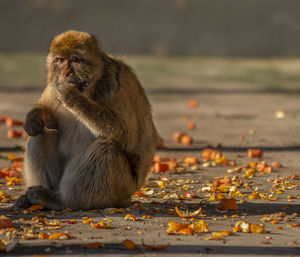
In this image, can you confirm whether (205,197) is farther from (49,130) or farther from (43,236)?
(43,236)

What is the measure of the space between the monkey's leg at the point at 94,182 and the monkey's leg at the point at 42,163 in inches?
8.8

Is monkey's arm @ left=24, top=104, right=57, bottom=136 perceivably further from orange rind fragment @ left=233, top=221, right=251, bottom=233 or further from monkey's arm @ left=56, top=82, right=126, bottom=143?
orange rind fragment @ left=233, top=221, right=251, bottom=233

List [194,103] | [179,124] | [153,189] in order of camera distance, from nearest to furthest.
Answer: [153,189]
[179,124]
[194,103]

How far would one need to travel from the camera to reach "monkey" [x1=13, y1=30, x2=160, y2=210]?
536 cm

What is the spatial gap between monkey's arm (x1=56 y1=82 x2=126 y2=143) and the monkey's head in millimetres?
121

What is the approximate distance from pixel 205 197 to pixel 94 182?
1.16 m

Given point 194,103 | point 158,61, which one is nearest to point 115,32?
point 158,61

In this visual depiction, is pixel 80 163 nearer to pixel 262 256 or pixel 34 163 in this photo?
pixel 34 163

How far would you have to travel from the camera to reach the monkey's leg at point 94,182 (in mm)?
5336

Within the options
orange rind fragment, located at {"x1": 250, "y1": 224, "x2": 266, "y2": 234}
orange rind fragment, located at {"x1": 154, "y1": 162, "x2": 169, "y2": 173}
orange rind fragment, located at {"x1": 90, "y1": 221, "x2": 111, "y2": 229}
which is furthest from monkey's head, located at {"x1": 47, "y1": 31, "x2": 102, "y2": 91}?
orange rind fragment, located at {"x1": 154, "y1": 162, "x2": 169, "y2": 173}

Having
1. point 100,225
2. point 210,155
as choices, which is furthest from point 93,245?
point 210,155

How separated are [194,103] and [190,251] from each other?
8.45 m

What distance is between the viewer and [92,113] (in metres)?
5.38

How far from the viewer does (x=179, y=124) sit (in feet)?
35.7
